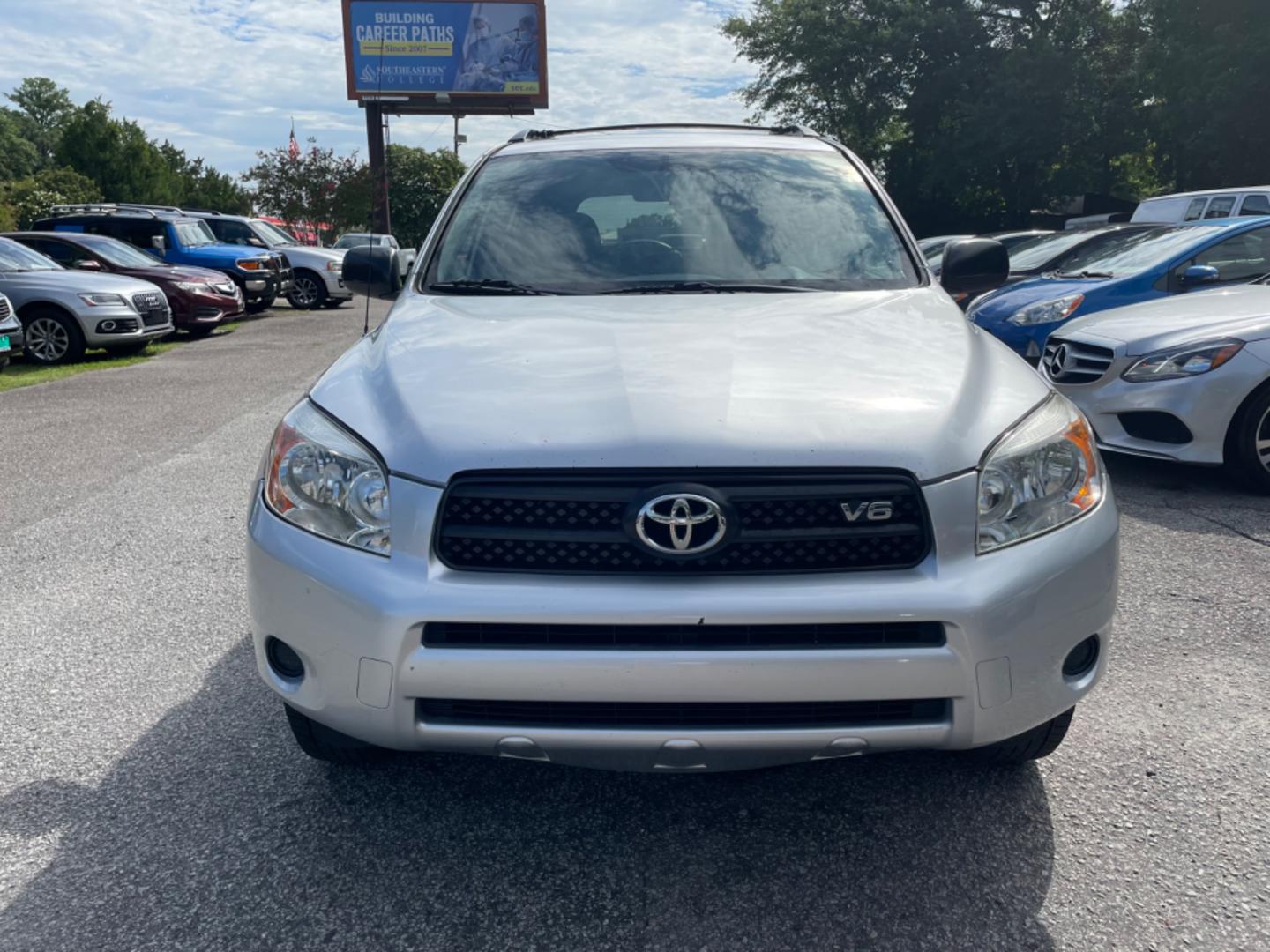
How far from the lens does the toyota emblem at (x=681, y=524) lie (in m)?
2.15

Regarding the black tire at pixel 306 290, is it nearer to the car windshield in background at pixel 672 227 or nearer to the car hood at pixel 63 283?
the car hood at pixel 63 283

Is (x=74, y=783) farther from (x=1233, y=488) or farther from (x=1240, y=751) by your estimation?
(x=1233, y=488)

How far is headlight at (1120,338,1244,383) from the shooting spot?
5707mm

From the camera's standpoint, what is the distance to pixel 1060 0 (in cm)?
2911

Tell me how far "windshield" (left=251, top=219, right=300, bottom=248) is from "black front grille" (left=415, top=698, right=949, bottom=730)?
21.4 meters

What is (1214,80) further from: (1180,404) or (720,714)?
(720,714)

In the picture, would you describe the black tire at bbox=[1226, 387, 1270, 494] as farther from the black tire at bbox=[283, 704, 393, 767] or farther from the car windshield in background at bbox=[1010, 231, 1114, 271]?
the black tire at bbox=[283, 704, 393, 767]

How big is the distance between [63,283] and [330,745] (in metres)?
12.1

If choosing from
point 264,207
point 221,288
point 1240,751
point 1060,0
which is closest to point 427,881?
point 1240,751

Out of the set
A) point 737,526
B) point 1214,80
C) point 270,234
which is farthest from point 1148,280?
point 270,234

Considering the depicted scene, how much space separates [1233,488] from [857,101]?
29908 mm

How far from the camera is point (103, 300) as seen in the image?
12.9 m

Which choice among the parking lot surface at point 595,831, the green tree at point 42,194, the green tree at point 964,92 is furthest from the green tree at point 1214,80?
the green tree at point 42,194

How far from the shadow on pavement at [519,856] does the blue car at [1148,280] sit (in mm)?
5437
